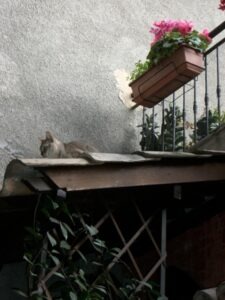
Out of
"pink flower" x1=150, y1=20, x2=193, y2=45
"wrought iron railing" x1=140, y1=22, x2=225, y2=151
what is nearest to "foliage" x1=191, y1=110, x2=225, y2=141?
"wrought iron railing" x1=140, y1=22, x2=225, y2=151

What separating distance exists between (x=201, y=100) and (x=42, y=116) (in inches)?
90.2

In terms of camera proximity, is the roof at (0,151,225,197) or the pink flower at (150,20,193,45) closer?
the roof at (0,151,225,197)

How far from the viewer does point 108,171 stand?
98.7 inches

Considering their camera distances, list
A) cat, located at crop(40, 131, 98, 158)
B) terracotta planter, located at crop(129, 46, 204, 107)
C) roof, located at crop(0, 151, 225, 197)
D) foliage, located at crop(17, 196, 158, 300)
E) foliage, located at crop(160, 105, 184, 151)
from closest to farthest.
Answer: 1. roof, located at crop(0, 151, 225, 197)
2. foliage, located at crop(17, 196, 158, 300)
3. cat, located at crop(40, 131, 98, 158)
4. terracotta planter, located at crop(129, 46, 204, 107)
5. foliage, located at crop(160, 105, 184, 151)

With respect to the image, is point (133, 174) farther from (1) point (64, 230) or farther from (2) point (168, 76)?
(2) point (168, 76)

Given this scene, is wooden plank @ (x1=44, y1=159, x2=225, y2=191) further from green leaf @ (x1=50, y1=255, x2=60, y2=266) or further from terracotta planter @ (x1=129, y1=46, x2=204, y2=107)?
terracotta planter @ (x1=129, y1=46, x2=204, y2=107)

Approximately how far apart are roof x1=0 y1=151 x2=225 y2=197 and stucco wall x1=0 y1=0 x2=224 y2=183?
5.05 feet

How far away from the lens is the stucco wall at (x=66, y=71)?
161 inches

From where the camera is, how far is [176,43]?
3914 millimetres

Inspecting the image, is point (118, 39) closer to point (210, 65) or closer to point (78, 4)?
point (78, 4)

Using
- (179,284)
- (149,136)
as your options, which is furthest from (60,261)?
(149,136)

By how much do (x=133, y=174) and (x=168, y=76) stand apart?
64.3 inches

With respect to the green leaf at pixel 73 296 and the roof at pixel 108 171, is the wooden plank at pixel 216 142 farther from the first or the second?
the green leaf at pixel 73 296

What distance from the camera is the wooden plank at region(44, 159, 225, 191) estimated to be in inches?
92.7
